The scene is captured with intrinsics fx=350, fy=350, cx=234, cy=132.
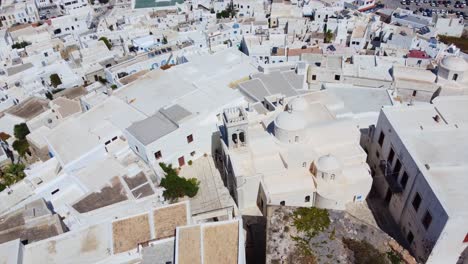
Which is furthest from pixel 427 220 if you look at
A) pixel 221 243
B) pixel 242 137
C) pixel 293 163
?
pixel 242 137

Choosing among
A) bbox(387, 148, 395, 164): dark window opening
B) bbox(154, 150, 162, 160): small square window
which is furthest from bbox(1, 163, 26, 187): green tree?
bbox(387, 148, 395, 164): dark window opening

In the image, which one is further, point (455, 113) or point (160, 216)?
point (455, 113)

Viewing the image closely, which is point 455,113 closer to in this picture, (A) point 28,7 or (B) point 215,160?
(B) point 215,160

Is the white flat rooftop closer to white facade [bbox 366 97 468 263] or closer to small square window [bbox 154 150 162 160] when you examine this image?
white facade [bbox 366 97 468 263]

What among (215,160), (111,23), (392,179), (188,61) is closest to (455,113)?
(392,179)

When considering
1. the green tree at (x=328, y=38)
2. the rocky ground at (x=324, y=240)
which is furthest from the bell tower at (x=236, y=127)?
the green tree at (x=328, y=38)

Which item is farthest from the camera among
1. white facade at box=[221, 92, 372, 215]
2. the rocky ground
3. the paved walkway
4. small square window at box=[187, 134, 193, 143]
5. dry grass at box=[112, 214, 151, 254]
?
small square window at box=[187, 134, 193, 143]

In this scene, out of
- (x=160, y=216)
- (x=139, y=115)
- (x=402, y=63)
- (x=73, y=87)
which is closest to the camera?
(x=160, y=216)

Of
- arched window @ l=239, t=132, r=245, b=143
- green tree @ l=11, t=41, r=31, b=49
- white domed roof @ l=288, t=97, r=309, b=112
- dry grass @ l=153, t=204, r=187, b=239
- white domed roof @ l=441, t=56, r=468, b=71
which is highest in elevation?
white domed roof @ l=441, t=56, r=468, b=71
